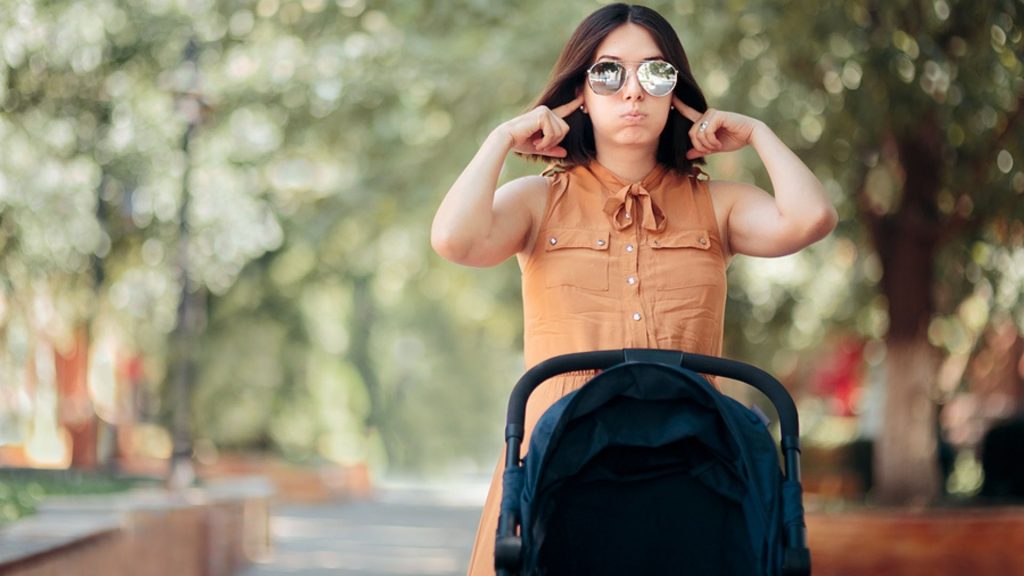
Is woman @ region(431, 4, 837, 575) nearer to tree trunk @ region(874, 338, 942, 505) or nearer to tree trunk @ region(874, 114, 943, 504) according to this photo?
tree trunk @ region(874, 114, 943, 504)

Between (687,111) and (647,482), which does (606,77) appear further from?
(647,482)

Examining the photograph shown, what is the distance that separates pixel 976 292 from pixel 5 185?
29.2ft

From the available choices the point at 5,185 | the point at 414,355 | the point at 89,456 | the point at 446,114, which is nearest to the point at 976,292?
the point at 446,114

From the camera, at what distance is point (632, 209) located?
3623 millimetres

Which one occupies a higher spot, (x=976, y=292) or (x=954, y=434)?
(x=976, y=292)

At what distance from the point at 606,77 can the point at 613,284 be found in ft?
1.52

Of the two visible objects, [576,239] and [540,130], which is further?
[540,130]

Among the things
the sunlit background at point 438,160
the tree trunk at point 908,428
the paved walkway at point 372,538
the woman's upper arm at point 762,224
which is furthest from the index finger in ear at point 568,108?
the paved walkway at point 372,538

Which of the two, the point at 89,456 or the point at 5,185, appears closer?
the point at 5,185

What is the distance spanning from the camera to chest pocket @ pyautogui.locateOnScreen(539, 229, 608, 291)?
11.7 ft

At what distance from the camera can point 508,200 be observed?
11.9 feet

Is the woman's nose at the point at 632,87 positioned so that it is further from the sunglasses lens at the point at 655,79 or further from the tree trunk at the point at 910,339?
the tree trunk at the point at 910,339

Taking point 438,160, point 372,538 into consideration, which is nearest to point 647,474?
point 438,160

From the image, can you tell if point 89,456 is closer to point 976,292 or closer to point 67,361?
point 67,361
